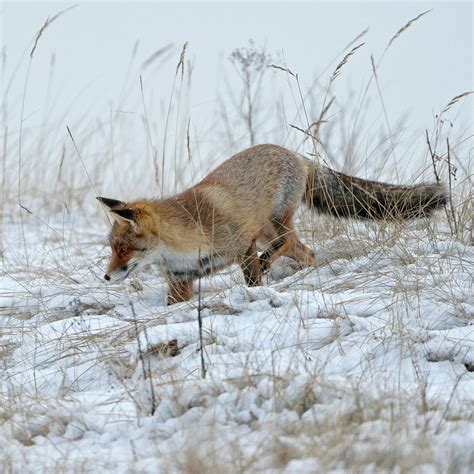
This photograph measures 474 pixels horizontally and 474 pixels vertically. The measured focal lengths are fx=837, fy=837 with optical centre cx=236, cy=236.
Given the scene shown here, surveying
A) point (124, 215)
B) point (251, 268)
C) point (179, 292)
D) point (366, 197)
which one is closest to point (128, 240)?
point (124, 215)

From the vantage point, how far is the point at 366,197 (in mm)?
6473

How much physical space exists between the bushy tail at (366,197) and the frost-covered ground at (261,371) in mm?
207

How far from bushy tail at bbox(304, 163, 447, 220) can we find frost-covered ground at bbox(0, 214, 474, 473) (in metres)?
0.21

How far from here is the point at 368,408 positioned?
10.7ft

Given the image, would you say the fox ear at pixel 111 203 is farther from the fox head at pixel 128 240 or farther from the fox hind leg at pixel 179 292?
the fox hind leg at pixel 179 292

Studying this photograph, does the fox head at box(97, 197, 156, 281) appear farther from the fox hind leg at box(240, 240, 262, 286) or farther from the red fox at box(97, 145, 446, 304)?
the fox hind leg at box(240, 240, 262, 286)

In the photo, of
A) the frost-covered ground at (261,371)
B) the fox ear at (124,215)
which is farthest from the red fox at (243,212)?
the frost-covered ground at (261,371)

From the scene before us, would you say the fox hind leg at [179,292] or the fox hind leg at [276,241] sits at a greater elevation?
the fox hind leg at [276,241]

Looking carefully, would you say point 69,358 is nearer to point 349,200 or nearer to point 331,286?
point 331,286

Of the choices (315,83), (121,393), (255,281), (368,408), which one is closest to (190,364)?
(121,393)

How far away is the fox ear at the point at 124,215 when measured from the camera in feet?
17.9

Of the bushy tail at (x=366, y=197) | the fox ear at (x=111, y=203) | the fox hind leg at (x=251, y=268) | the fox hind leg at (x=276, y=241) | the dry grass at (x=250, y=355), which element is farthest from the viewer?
the fox hind leg at (x=276, y=241)

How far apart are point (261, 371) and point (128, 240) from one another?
2192mm

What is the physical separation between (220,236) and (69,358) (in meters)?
1.78
